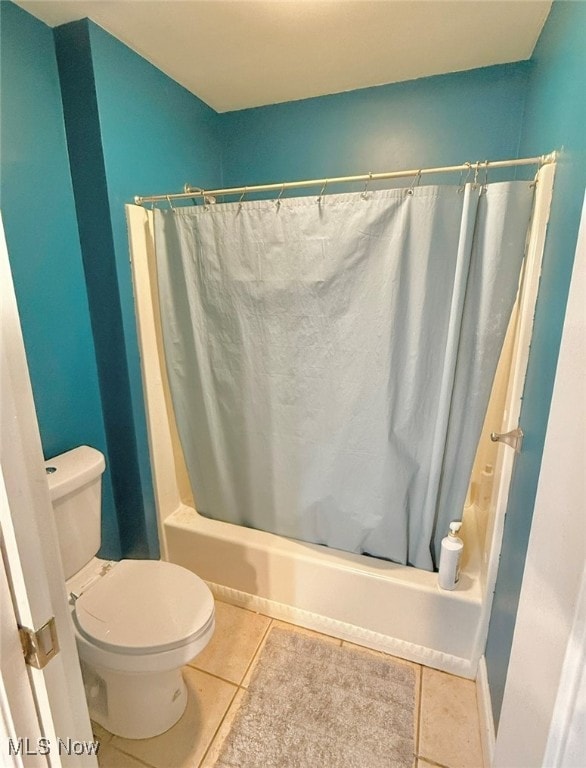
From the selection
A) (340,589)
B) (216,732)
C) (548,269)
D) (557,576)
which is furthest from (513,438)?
(216,732)

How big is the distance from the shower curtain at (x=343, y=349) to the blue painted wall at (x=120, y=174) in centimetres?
18

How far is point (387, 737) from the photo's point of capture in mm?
1214

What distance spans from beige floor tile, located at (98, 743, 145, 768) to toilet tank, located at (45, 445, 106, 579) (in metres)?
0.54

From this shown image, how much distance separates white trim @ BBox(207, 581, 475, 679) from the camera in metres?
1.41

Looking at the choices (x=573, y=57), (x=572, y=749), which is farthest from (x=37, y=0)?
(x=572, y=749)

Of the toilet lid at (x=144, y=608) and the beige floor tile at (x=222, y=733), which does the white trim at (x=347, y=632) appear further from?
the toilet lid at (x=144, y=608)

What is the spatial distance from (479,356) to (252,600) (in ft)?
4.63

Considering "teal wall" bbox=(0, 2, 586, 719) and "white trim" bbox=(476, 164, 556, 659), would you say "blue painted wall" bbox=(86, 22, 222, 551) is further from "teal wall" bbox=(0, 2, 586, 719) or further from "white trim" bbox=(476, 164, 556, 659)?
"white trim" bbox=(476, 164, 556, 659)

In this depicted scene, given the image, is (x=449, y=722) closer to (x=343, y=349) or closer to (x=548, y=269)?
(x=343, y=349)

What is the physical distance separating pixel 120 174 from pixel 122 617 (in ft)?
5.04

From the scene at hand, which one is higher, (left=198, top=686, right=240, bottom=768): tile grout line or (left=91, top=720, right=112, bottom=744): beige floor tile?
(left=198, top=686, right=240, bottom=768): tile grout line

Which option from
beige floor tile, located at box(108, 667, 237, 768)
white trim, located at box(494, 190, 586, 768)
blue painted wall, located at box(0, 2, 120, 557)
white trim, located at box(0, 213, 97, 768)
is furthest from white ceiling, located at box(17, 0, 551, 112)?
beige floor tile, located at box(108, 667, 237, 768)

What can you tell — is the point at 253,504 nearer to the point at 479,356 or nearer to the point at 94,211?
the point at 479,356

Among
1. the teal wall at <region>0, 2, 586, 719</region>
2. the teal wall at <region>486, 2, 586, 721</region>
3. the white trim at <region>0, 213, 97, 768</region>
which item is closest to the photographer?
the white trim at <region>0, 213, 97, 768</region>
